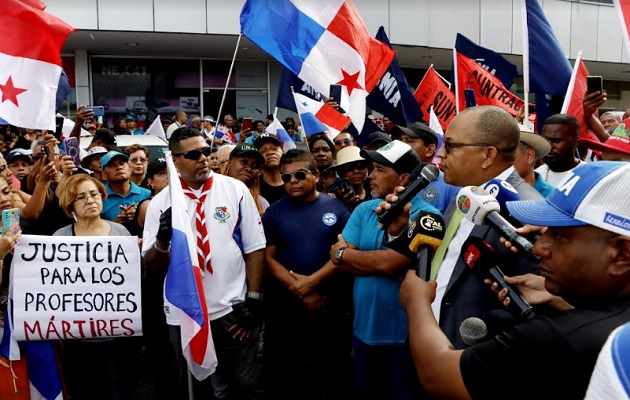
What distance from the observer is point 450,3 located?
20.1m

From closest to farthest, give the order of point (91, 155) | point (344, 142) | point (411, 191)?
1. point (411, 191)
2. point (91, 155)
3. point (344, 142)

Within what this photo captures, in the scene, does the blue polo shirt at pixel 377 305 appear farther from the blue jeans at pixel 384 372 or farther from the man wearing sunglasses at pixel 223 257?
the man wearing sunglasses at pixel 223 257

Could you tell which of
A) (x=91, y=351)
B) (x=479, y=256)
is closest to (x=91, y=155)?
(x=91, y=351)

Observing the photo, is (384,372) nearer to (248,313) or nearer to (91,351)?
(248,313)

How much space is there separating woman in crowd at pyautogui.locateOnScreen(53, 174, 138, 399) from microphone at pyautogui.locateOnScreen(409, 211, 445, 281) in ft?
8.73

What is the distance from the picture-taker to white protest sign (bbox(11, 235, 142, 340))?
13.2 feet

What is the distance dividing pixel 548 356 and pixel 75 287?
11.3 feet

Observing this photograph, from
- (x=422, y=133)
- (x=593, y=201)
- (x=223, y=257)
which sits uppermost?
(x=422, y=133)

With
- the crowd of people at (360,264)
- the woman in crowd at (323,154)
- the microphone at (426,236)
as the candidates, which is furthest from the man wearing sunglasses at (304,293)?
the microphone at (426,236)

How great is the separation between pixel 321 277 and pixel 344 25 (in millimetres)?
2638

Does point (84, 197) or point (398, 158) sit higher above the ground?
point (398, 158)

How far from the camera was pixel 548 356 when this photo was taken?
156 centimetres

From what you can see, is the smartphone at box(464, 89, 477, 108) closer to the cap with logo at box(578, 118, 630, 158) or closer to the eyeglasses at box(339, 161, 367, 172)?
the eyeglasses at box(339, 161, 367, 172)

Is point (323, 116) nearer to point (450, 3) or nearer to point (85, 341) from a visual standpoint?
point (85, 341)
